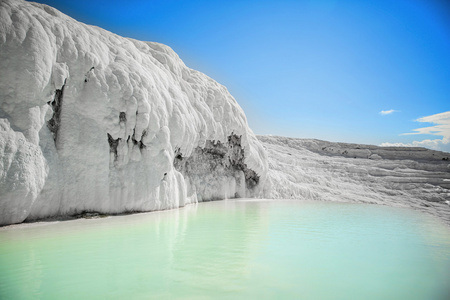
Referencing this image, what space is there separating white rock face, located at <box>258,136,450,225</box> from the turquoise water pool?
45.6 ft

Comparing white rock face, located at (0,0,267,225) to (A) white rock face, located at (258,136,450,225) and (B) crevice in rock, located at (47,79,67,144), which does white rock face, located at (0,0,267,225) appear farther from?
(A) white rock face, located at (258,136,450,225)

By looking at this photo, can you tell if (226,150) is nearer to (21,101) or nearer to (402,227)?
(402,227)

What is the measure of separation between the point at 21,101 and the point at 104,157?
9.56 ft

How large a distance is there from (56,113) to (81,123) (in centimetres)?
78

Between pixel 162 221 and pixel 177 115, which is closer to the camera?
pixel 162 221

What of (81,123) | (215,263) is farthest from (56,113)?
(215,263)

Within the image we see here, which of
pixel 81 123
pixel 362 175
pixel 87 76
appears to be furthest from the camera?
pixel 362 175

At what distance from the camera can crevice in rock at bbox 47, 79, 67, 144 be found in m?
8.43

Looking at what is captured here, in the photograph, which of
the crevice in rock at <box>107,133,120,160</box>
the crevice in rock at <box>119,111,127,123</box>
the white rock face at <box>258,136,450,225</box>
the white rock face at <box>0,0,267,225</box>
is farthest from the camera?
the white rock face at <box>258,136,450,225</box>

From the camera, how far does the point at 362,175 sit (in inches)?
1249

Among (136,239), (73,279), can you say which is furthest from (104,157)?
(73,279)

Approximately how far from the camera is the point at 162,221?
8750 mm

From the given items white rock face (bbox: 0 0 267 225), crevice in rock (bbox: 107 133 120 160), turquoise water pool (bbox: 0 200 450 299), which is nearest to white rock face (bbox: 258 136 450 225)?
white rock face (bbox: 0 0 267 225)

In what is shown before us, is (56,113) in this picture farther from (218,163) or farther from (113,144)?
(218,163)
